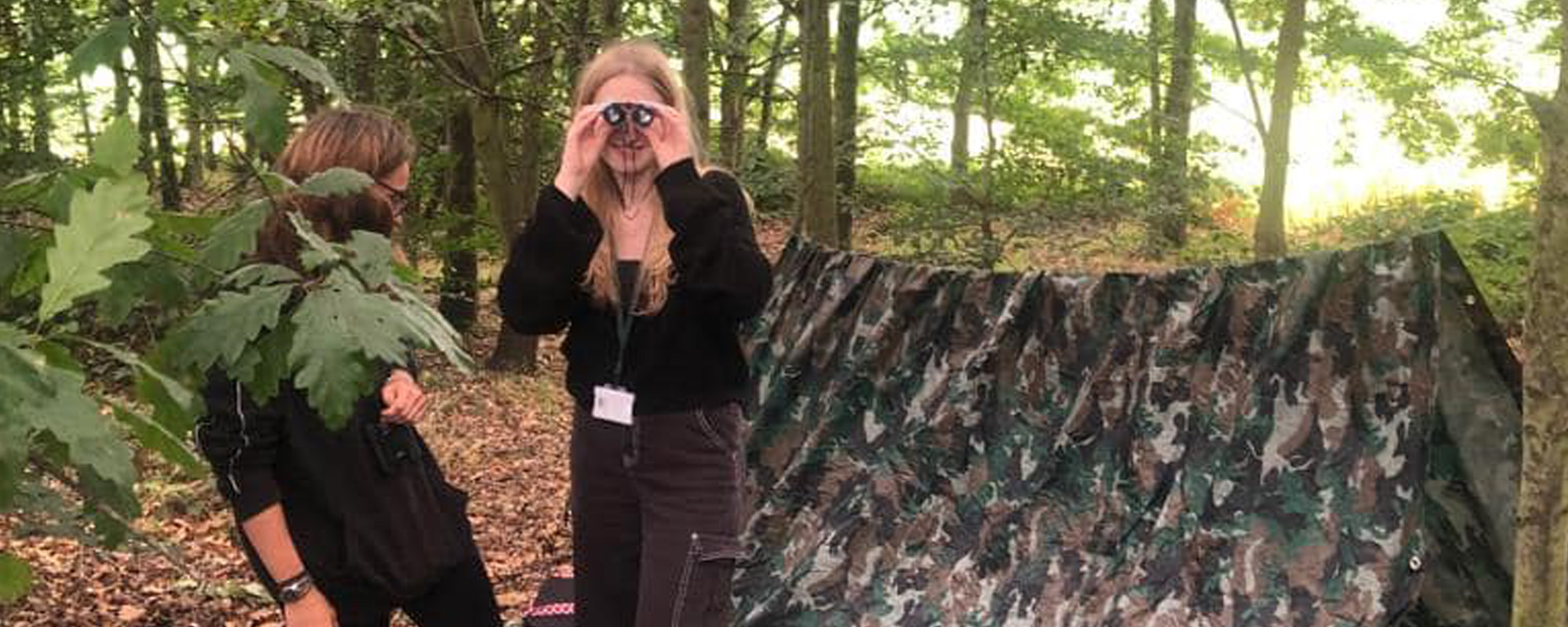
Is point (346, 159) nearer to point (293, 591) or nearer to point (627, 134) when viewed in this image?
point (627, 134)

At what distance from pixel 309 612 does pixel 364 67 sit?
→ 5.87 m

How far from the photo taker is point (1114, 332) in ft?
12.0

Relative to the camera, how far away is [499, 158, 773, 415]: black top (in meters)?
1.93

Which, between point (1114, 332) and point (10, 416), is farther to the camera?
point (1114, 332)

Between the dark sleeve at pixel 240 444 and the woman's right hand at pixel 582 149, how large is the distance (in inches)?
22.5

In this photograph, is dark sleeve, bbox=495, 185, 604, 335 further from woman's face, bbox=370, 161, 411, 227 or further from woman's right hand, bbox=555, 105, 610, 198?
woman's face, bbox=370, 161, 411, 227

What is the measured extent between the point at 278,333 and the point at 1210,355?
9.89ft

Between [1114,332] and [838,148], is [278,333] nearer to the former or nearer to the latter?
[1114,332]

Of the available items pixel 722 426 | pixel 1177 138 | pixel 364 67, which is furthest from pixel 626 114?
pixel 1177 138

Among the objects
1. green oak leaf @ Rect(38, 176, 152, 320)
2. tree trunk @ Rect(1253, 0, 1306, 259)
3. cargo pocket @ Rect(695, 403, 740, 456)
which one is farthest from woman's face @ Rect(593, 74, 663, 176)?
tree trunk @ Rect(1253, 0, 1306, 259)

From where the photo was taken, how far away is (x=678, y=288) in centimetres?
197

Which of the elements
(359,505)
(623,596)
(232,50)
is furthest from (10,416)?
(623,596)

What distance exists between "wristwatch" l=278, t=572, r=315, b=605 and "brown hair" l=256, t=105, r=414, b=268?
0.49 metres

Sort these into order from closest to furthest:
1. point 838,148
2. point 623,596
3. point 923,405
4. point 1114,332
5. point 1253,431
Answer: point 623,596, point 1253,431, point 1114,332, point 923,405, point 838,148
